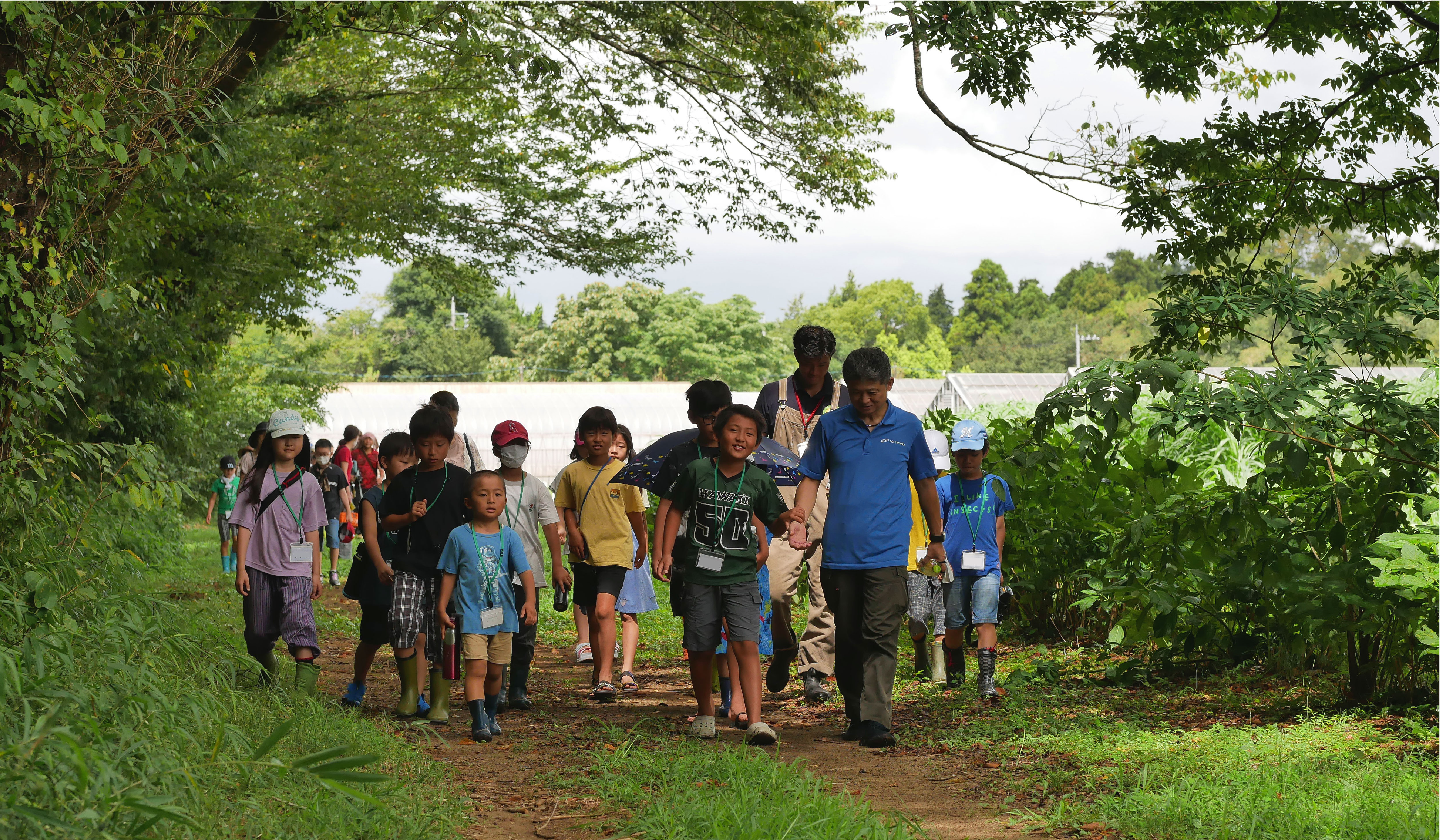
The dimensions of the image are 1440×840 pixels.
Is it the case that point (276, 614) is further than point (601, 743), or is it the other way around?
point (276, 614)

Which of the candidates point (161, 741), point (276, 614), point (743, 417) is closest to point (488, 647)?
point (276, 614)

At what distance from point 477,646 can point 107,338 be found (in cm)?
669

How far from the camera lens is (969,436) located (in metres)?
7.46

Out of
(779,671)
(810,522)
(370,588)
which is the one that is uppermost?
(810,522)

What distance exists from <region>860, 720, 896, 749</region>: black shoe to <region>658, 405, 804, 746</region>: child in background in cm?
48

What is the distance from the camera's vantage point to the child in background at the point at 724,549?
610 cm

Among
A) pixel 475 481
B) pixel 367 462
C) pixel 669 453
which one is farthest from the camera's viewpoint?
pixel 367 462

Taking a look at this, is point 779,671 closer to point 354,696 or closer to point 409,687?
point 409,687

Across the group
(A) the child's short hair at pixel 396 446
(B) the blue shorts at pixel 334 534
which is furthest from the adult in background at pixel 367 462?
(A) the child's short hair at pixel 396 446

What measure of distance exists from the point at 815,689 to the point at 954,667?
0.99 m

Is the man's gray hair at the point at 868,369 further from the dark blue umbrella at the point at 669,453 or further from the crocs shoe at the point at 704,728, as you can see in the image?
the crocs shoe at the point at 704,728

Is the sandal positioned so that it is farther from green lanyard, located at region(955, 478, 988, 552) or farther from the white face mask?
green lanyard, located at region(955, 478, 988, 552)

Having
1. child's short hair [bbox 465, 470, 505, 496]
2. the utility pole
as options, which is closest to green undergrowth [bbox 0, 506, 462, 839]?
child's short hair [bbox 465, 470, 505, 496]

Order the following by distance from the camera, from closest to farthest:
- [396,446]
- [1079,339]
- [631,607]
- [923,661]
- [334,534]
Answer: [396,446] → [631,607] → [923,661] → [334,534] → [1079,339]
